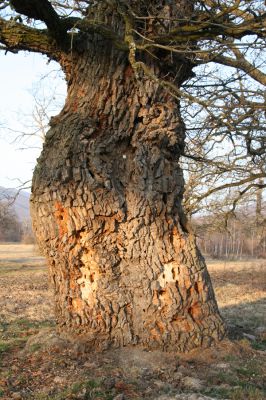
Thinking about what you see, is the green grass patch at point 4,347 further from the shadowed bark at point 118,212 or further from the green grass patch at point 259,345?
the green grass patch at point 259,345

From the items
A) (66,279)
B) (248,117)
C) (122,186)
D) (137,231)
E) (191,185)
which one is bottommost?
(66,279)

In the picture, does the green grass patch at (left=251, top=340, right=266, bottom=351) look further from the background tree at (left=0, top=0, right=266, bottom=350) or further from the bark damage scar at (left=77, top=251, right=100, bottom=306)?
the bark damage scar at (left=77, top=251, right=100, bottom=306)

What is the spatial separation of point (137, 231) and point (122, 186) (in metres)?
0.61

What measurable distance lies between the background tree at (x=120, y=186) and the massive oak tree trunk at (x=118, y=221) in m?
0.01

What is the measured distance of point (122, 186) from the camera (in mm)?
5449

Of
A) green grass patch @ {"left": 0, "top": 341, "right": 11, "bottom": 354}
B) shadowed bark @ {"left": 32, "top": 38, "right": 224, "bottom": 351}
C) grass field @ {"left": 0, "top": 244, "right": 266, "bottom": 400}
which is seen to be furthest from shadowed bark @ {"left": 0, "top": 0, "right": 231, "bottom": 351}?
green grass patch @ {"left": 0, "top": 341, "right": 11, "bottom": 354}

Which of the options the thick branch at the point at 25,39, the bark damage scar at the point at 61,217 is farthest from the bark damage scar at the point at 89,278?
the thick branch at the point at 25,39

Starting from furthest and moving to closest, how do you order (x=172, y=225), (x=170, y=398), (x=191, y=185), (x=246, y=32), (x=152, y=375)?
(x=191, y=185)
(x=172, y=225)
(x=246, y=32)
(x=152, y=375)
(x=170, y=398)

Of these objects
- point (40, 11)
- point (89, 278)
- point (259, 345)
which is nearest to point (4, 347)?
point (89, 278)

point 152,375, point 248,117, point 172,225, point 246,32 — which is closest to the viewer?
point 152,375

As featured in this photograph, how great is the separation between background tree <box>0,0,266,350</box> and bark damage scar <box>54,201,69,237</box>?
12 millimetres

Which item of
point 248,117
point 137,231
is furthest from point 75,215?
point 248,117

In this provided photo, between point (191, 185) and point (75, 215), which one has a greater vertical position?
point (191, 185)

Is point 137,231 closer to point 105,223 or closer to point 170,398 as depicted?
point 105,223
